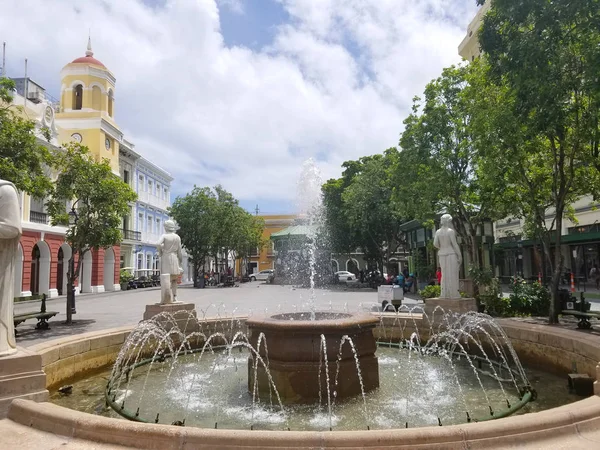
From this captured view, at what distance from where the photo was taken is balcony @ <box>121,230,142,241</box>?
40428 millimetres

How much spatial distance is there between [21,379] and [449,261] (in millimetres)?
9014

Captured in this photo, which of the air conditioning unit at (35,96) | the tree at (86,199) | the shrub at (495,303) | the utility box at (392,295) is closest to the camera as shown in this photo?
the shrub at (495,303)

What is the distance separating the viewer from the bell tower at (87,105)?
111 ft

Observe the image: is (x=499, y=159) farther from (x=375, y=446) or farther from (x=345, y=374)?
(x=375, y=446)

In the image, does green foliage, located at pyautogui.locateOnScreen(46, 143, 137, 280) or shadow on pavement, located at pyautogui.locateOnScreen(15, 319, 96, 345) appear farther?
green foliage, located at pyautogui.locateOnScreen(46, 143, 137, 280)

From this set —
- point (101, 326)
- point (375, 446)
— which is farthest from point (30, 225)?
point (375, 446)

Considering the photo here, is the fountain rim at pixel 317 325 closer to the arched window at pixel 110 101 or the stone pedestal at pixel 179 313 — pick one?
the stone pedestal at pixel 179 313

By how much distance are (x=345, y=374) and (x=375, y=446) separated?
8.68 feet

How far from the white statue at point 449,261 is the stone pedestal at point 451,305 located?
1.16ft

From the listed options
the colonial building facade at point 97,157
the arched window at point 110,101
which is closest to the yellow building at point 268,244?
the colonial building facade at point 97,157

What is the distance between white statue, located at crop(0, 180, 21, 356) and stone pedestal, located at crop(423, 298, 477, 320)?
8.12 metres

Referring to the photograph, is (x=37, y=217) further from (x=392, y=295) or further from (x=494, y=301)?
(x=494, y=301)

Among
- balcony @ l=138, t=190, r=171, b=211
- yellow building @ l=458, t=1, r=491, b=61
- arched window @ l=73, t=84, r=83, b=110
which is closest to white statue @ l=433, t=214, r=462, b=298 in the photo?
yellow building @ l=458, t=1, r=491, b=61

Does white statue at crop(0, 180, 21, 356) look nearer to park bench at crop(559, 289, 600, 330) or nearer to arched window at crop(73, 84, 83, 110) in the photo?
park bench at crop(559, 289, 600, 330)
